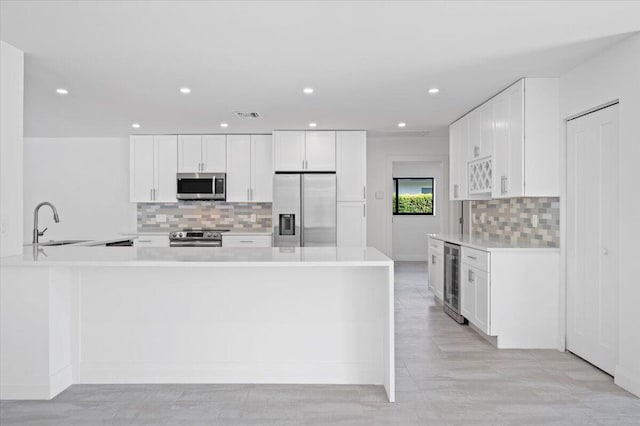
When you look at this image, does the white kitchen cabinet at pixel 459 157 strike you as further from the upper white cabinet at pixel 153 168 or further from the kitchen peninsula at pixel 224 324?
the upper white cabinet at pixel 153 168

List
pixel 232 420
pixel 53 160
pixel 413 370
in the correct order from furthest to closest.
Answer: pixel 53 160 → pixel 413 370 → pixel 232 420

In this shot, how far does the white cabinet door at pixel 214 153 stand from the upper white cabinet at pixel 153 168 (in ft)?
1.41

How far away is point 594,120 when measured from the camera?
3207 millimetres

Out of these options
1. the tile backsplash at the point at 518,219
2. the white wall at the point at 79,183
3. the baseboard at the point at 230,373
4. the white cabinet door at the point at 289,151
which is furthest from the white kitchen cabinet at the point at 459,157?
the white wall at the point at 79,183

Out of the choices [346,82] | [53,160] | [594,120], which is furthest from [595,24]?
[53,160]

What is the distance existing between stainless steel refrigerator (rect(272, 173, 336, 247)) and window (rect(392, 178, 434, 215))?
4436 millimetres

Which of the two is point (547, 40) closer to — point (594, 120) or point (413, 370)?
point (594, 120)

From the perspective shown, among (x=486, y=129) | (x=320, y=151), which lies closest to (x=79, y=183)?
(x=320, y=151)

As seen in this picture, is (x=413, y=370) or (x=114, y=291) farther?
(x=413, y=370)

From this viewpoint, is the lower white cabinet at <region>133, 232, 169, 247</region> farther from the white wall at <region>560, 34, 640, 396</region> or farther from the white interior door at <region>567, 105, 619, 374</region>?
the white wall at <region>560, 34, 640, 396</region>

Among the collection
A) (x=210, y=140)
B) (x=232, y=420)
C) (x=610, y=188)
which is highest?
(x=210, y=140)

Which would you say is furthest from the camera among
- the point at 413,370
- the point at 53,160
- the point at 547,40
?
the point at 53,160

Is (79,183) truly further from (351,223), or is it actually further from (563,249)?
(563,249)

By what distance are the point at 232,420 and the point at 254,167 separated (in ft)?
14.0
